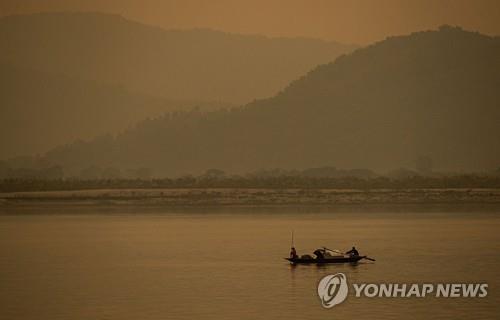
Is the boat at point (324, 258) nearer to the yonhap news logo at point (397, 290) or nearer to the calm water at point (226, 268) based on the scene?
the calm water at point (226, 268)

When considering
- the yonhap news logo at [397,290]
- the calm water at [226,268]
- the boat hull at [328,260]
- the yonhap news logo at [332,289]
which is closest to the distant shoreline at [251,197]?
the calm water at [226,268]

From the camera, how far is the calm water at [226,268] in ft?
123

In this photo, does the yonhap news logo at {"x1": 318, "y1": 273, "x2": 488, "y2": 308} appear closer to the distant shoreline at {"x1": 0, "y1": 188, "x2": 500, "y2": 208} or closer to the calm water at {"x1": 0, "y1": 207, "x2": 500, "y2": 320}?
the calm water at {"x1": 0, "y1": 207, "x2": 500, "y2": 320}

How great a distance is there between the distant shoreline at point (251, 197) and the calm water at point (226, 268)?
4902 centimetres

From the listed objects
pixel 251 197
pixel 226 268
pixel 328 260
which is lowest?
pixel 226 268

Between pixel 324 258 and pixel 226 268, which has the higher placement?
pixel 324 258

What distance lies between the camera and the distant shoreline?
144m

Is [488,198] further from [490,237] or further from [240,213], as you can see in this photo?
[490,237]

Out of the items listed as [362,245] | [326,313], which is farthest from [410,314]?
[362,245]

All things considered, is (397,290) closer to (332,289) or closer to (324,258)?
(332,289)

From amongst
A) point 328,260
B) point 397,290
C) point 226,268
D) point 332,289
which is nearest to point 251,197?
point 226,268

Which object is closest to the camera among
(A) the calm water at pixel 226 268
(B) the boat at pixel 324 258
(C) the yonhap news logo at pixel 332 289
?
(A) the calm water at pixel 226 268

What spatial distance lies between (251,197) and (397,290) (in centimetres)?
11107

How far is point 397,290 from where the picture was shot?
4144cm
